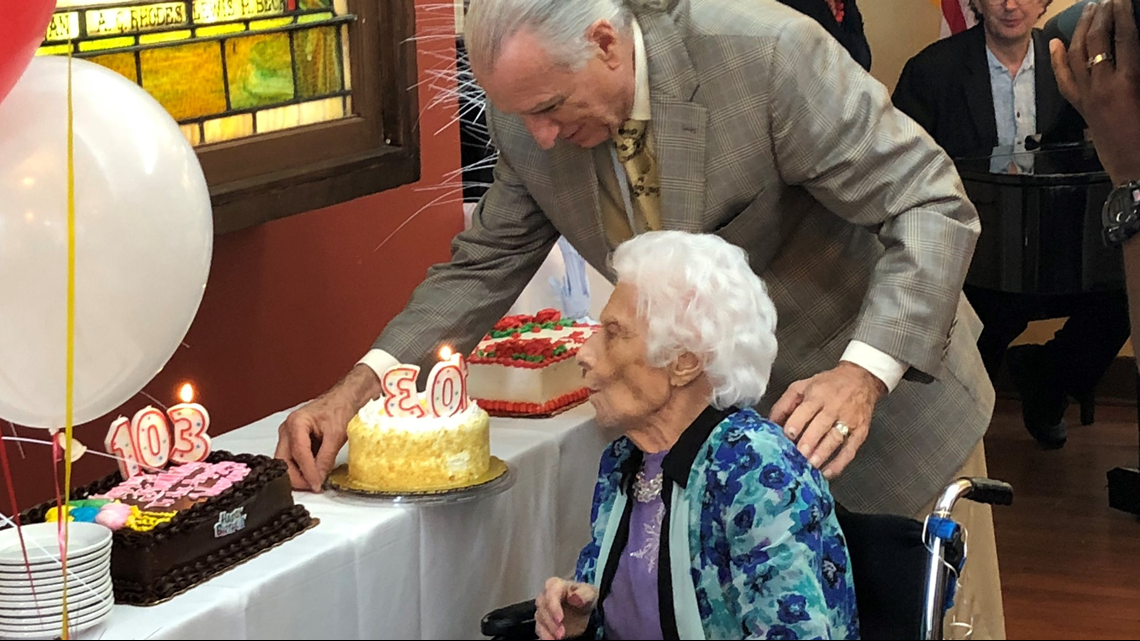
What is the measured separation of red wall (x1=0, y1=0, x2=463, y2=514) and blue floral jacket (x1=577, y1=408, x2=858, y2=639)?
1.31m

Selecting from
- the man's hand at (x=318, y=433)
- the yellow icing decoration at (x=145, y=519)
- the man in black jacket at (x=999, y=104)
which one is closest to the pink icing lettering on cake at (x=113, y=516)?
the yellow icing decoration at (x=145, y=519)

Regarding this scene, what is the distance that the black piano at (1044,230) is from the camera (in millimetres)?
4344

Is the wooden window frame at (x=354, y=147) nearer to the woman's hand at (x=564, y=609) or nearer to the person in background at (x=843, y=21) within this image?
the woman's hand at (x=564, y=609)

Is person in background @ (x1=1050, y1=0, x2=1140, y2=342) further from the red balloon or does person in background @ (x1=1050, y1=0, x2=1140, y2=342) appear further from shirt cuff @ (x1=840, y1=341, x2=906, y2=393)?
the red balloon

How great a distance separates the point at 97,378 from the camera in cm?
173

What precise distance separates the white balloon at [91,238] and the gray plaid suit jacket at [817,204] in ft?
2.00

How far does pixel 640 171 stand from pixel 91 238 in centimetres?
84

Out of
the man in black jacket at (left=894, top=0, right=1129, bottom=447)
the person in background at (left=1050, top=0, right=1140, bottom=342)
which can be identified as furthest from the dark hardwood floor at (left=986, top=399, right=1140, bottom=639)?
the person in background at (left=1050, top=0, right=1140, bottom=342)

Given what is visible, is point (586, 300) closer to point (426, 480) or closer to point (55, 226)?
point (426, 480)

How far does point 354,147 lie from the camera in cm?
281

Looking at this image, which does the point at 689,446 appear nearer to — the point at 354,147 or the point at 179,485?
the point at 179,485

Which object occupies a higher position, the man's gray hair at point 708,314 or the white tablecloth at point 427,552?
the man's gray hair at point 708,314

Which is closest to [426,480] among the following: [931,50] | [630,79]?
[630,79]

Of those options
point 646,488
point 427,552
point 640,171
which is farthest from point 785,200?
point 427,552
